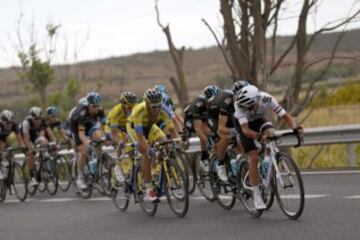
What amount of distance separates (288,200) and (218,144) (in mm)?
2253

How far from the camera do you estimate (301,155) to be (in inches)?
910

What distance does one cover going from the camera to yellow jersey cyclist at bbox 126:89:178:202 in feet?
39.3

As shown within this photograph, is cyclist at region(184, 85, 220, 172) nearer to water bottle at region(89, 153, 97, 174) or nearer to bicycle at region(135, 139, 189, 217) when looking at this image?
bicycle at region(135, 139, 189, 217)

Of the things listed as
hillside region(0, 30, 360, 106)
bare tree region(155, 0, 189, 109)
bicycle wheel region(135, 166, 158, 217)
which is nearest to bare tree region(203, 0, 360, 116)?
bare tree region(155, 0, 189, 109)

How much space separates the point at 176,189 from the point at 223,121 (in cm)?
116

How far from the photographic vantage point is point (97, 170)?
16344 mm

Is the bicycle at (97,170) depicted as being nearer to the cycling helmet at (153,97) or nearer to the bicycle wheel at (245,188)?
the cycling helmet at (153,97)

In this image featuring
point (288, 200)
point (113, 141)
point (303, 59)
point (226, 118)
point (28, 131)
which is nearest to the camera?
point (288, 200)

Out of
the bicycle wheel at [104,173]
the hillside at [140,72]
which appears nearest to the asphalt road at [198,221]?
the bicycle wheel at [104,173]

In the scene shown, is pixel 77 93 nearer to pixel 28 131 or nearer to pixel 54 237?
pixel 28 131

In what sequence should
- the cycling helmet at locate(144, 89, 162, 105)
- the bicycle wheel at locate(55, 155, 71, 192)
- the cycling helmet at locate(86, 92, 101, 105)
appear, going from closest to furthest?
the cycling helmet at locate(144, 89, 162, 105) → the cycling helmet at locate(86, 92, 101, 105) → the bicycle wheel at locate(55, 155, 71, 192)

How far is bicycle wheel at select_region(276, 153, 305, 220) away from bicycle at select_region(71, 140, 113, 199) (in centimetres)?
545

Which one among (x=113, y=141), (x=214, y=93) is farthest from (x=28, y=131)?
(x=214, y=93)

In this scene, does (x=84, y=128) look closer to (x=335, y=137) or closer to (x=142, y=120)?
(x=142, y=120)
